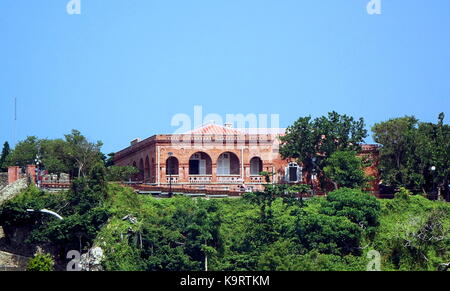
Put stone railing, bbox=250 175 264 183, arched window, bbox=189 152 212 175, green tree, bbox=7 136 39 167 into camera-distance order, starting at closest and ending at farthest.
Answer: stone railing, bbox=250 175 264 183
arched window, bbox=189 152 212 175
green tree, bbox=7 136 39 167

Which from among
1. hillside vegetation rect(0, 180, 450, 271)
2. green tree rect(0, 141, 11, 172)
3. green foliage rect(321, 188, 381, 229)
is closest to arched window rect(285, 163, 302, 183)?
hillside vegetation rect(0, 180, 450, 271)

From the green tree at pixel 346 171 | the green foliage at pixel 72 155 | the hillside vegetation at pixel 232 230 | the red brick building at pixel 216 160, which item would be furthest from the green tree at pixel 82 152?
the green tree at pixel 346 171

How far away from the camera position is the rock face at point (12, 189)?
54.1m

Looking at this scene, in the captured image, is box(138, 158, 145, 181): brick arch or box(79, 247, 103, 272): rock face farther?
box(138, 158, 145, 181): brick arch

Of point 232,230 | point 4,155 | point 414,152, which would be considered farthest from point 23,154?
point 414,152

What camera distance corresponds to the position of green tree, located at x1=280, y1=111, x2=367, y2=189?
57.5m

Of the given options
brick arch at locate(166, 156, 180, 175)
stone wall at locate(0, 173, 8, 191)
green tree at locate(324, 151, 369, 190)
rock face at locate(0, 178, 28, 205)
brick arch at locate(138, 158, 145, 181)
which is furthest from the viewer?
brick arch at locate(138, 158, 145, 181)

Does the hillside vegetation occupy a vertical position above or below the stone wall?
below

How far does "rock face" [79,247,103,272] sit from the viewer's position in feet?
150

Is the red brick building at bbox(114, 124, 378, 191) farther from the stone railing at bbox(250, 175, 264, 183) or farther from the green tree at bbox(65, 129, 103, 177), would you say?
the green tree at bbox(65, 129, 103, 177)

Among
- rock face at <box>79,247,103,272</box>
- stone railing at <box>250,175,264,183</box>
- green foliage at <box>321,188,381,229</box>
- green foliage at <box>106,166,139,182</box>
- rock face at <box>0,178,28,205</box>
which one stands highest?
green foliage at <box>106,166,139,182</box>

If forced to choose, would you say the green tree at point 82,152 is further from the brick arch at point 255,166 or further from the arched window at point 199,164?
the brick arch at point 255,166

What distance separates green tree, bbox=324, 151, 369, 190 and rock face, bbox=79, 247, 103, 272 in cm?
1484
